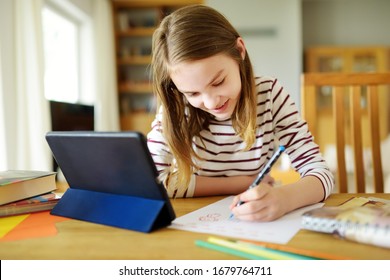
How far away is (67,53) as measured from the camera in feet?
11.8

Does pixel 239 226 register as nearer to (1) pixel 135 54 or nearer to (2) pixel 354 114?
(2) pixel 354 114

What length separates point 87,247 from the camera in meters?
0.49

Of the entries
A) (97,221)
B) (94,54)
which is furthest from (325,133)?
(97,221)

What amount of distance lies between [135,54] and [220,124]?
148 inches

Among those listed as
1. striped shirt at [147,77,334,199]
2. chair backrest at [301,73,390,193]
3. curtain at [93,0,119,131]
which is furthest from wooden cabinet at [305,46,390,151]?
striped shirt at [147,77,334,199]

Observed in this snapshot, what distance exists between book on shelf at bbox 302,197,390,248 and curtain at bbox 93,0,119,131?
3436 millimetres

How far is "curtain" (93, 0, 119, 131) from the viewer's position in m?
3.81

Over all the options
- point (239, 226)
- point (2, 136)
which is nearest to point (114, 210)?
point (239, 226)

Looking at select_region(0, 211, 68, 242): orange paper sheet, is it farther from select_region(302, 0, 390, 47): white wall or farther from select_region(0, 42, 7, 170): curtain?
select_region(302, 0, 390, 47): white wall

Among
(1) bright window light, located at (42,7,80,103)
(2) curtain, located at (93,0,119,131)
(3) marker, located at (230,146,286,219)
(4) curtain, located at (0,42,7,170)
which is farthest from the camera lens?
(2) curtain, located at (93,0,119,131)

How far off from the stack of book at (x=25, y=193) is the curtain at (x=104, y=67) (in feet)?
A: 10.1

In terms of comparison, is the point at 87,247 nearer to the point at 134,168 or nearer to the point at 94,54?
the point at 134,168

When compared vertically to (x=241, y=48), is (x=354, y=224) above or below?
below

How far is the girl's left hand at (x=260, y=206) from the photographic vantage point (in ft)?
1.87
